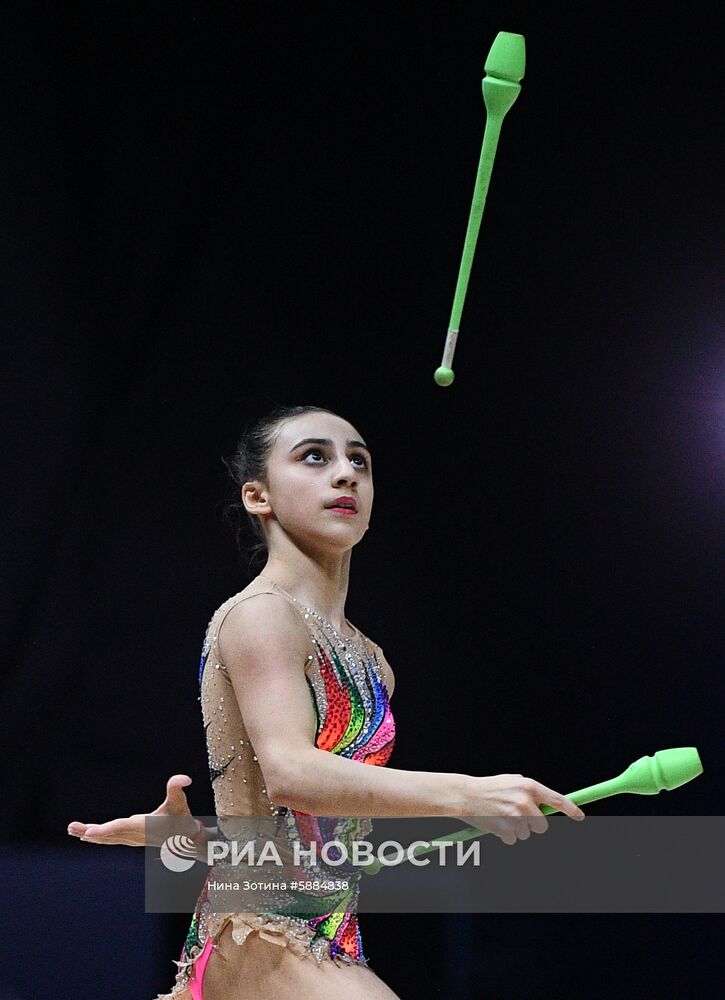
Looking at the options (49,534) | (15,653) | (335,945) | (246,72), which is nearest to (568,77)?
(246,72)

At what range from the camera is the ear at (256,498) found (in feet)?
5.77

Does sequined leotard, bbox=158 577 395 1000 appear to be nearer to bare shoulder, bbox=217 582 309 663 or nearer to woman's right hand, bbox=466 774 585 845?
bare shoulder, bbox=217 582 309 663

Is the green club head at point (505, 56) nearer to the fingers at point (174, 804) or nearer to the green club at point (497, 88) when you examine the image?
the green club at point (497, 88)

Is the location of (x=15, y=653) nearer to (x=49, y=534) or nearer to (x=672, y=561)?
(x=49, y=534)

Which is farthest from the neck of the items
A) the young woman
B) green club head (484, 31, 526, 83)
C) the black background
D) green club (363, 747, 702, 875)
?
the black background

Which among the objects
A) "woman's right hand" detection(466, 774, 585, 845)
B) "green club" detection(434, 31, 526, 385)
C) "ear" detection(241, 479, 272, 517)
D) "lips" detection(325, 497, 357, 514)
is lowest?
"woman's right hand" detection(466, 774, 585, 845)

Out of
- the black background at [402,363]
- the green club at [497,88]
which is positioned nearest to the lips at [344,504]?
the green club at [497,88]

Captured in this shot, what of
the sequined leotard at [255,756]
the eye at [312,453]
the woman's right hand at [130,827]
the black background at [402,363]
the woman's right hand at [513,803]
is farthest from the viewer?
the black background at [402,363]

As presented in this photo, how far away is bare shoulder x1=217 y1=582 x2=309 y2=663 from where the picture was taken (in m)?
1.51

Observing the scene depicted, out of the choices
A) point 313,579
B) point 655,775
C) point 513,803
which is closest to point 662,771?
point 655,775

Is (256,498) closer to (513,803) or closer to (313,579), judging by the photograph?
(313,579)

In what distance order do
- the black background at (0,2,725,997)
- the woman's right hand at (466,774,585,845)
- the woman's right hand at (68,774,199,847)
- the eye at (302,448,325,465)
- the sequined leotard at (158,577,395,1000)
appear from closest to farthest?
the woman's right hand at (466,774,585,845) → the sequined leotard at (158,577,395,1000) → the woman's right hand at (68,774,199,847) → the eye at (302,448,325,465) → the black background at (0,2,725,997)

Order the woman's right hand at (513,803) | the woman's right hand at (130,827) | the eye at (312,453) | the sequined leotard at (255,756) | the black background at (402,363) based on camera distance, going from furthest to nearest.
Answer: the black background at (402,363), the eye at (312,453), the woman's right hand at (130,827), the sequined leotard at (255,756), the woman's right hand at (513,803)

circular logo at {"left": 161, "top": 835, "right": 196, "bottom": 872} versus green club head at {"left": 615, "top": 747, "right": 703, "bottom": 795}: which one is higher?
green club head at {"left": 615, "top": 747, "right": 703, "bottom": 795}
